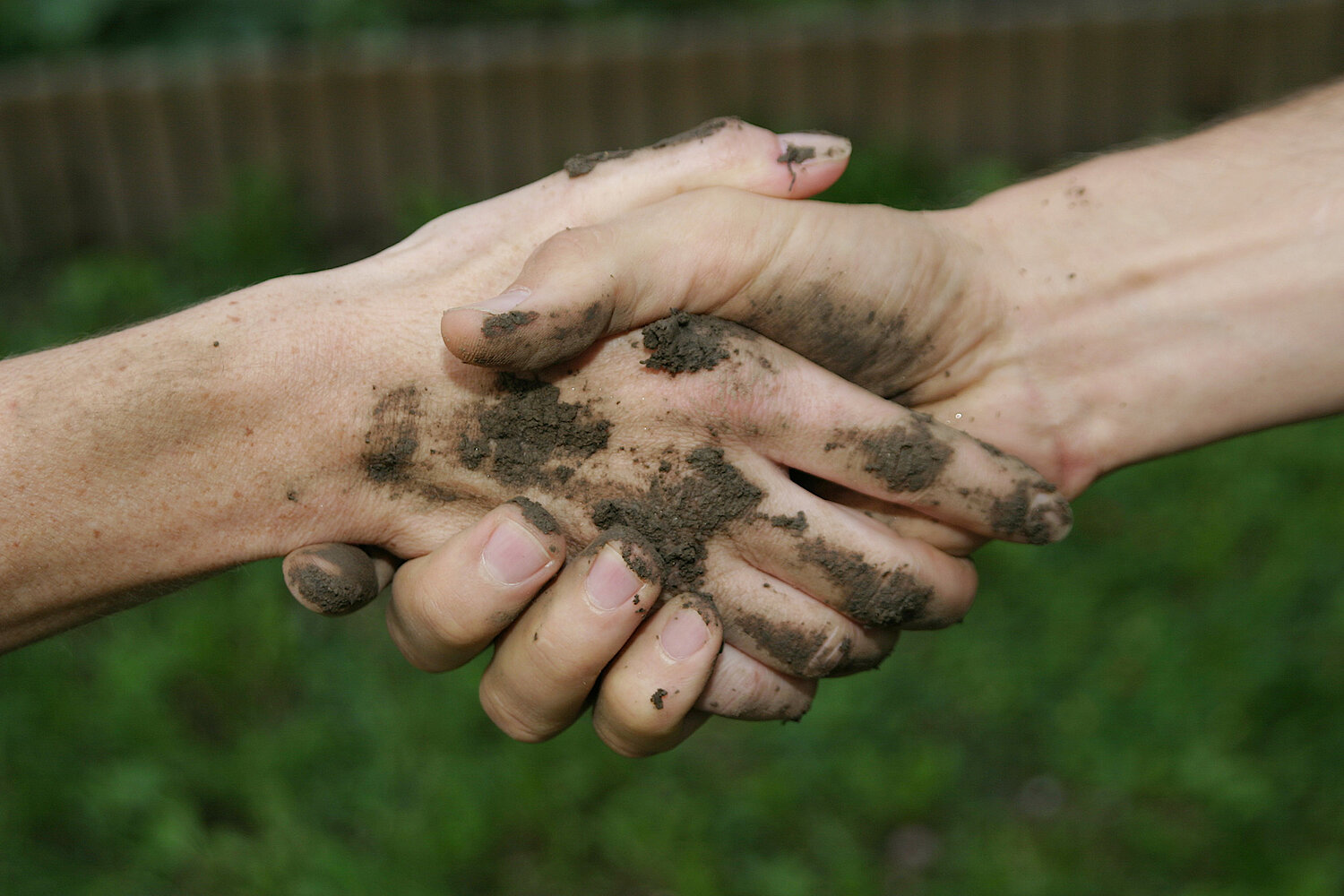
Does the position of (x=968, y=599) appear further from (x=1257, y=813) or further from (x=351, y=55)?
(x=351, y=55)

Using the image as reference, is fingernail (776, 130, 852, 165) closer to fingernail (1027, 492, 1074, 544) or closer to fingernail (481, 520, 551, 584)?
fingernail (1027, 492, 1074, 544)

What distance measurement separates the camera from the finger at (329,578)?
5.92 feet

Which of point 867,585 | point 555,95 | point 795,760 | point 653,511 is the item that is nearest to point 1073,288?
point 867,585

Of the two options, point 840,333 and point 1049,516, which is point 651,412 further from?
point 1049,516

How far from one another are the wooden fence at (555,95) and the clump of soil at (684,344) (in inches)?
131

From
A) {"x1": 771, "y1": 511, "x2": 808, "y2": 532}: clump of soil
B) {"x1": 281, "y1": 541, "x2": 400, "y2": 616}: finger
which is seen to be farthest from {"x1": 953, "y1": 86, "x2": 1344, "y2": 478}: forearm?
{"x1": 281, "y1": 541, "x2": 400, "y2": 616}: finger

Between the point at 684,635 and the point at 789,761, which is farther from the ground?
the point at 684,635

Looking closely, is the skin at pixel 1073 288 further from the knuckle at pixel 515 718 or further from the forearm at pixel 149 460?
the knuckle at pixel 515 718

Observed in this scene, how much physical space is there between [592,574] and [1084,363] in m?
1.12

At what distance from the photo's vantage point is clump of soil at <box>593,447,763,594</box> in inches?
74.4

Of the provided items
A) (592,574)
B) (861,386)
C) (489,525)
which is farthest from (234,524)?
(861,386)

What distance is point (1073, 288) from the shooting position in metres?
2.09

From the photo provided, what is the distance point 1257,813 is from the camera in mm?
2668

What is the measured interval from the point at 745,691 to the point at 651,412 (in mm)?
578
